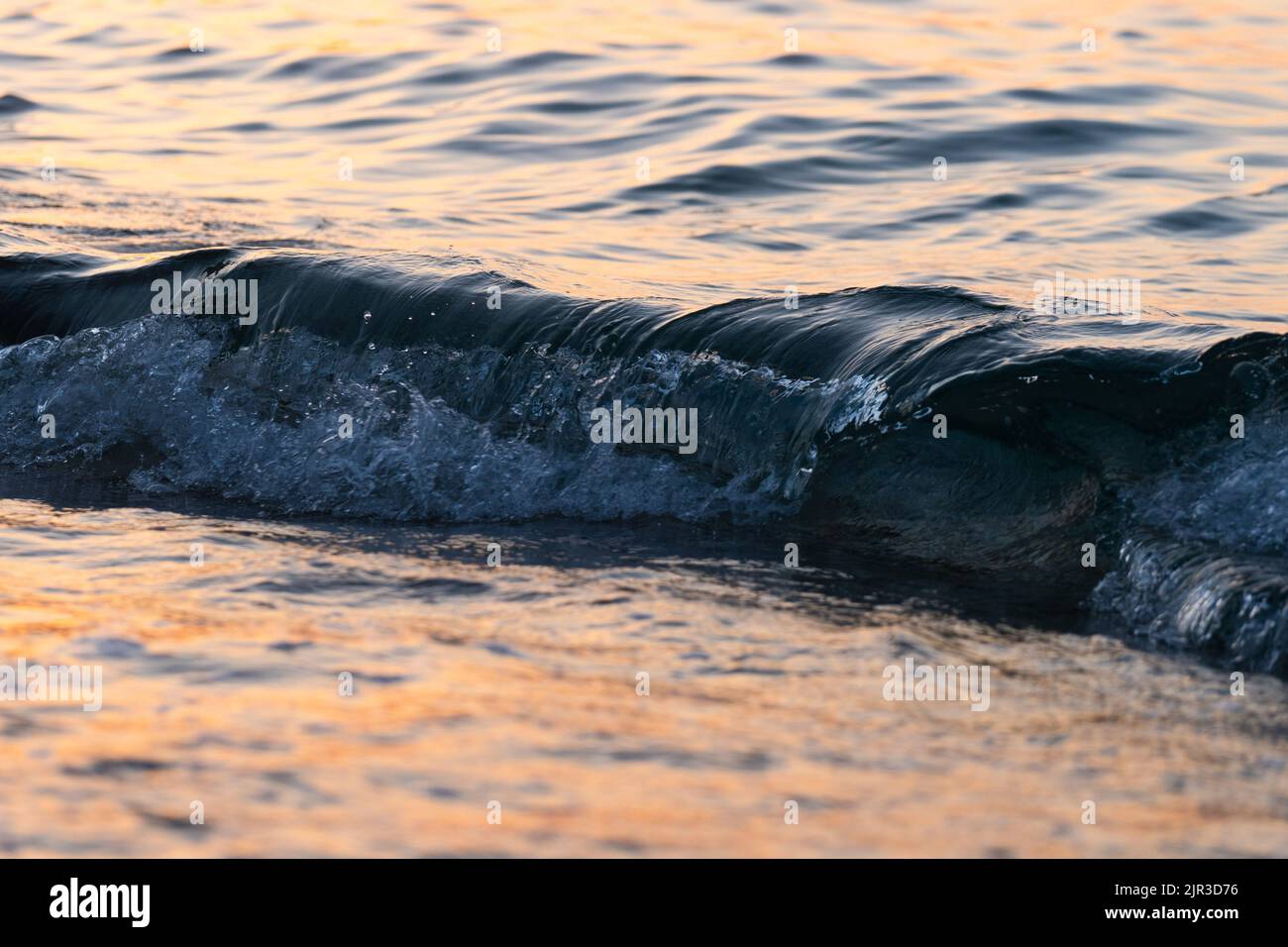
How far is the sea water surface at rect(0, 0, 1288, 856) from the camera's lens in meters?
3.52

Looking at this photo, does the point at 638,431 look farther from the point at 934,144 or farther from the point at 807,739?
the point at 934,144

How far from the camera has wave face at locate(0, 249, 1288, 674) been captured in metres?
5.32

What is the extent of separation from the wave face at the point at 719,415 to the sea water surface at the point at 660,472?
2 cm

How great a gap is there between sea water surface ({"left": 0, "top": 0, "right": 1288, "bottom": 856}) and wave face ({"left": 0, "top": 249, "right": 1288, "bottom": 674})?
0.07ft

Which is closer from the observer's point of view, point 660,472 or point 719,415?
point 660,472

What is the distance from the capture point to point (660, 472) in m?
6.20

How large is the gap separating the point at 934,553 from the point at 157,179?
710 cm

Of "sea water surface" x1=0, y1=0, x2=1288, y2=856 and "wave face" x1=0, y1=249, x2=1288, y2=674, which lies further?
"wave face" x1=0, y1=249, x2=1288, y2=674

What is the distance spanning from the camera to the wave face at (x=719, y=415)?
5.32m

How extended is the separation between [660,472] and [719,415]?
0.38 meters

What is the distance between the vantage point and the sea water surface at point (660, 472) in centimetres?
352

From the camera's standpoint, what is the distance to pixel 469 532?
582 cm

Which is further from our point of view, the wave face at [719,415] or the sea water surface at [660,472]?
the wave face at [719,415]
